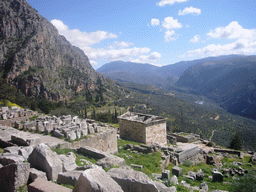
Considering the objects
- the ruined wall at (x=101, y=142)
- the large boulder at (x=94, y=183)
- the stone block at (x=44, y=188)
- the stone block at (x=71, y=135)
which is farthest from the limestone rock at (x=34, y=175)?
the stone block at (x=71, y=135)

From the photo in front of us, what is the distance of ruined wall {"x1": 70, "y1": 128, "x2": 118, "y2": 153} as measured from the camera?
10430 millimetres

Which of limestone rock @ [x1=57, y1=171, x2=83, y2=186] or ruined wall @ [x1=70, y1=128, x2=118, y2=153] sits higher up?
limestone rock @ [x1=57, y1=171, x2=83, y2=186]

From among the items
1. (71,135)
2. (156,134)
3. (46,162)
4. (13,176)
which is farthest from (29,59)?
(13,176)

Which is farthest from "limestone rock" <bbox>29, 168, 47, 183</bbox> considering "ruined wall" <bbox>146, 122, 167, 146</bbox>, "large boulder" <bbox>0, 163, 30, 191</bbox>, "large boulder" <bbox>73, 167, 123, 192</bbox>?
"ruined wall" <bbox>146, 122, 167, 146</bbox>

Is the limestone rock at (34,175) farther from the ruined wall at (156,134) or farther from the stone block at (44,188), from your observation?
the ruined wall at (156,134)

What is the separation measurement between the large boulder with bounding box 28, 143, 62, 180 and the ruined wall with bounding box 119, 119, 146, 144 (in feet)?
39.7

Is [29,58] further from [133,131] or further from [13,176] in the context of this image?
[13,176]

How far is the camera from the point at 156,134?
58.0 feet

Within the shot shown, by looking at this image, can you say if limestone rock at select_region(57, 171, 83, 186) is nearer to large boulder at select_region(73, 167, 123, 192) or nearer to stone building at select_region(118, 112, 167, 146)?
large boulder at select_region(73, 167, 123, 192)

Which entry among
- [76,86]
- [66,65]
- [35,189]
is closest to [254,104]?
[76,86]

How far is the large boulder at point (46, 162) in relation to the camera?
4.87 m

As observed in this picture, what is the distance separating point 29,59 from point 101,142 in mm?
98811

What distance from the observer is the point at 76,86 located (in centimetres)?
11456

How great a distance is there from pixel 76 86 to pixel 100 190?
117 meters
